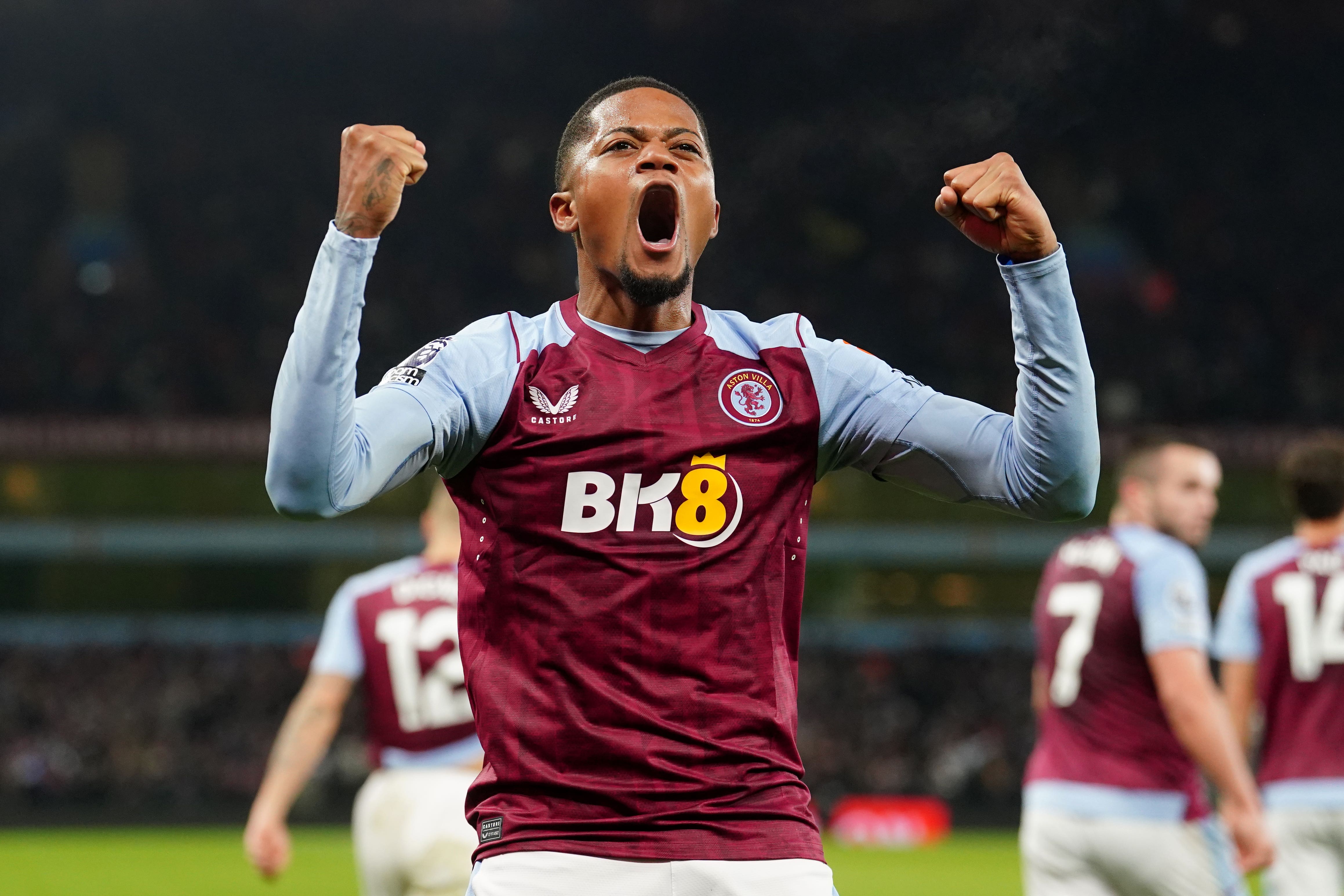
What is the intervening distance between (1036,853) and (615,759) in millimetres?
3186

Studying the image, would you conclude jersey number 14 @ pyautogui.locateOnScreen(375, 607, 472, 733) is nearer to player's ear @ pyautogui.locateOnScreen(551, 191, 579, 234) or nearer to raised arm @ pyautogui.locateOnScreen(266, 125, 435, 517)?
player's ear @ pyautogui.locateOnScreen(551, 191, 579, 234)

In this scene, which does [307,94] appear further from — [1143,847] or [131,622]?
[1143,847]

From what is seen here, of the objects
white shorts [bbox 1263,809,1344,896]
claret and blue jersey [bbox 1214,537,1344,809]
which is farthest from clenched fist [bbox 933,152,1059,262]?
white shorts [bbox 1263,809,1344,896]

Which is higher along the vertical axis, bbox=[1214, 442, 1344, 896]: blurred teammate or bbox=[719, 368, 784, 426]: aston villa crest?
bbox=[719, 368, 784, 426]: aston villa crest

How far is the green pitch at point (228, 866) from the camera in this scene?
12.6 m

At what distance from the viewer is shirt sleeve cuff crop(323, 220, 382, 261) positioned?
7.08 feet

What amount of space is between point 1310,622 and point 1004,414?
3.60m

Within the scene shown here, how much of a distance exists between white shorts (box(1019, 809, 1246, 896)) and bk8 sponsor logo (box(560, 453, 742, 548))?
3003 mm

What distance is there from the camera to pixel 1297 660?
218 inches

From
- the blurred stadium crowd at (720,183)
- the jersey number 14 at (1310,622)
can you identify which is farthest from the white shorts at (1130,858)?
the blurred stadium crowd at (720,183)

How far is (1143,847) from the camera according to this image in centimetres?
479

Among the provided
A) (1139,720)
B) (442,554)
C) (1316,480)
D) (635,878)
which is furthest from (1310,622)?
(635,878)

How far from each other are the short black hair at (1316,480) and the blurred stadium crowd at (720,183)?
15338mm

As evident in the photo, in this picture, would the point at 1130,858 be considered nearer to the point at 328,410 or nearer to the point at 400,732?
the point at 400,732
